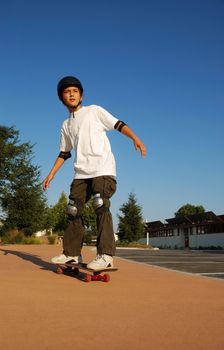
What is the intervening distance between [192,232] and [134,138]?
154ft

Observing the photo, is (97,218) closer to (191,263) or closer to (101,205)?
(101,205)

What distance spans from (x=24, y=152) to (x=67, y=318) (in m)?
21.6

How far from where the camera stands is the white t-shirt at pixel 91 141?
398 cm

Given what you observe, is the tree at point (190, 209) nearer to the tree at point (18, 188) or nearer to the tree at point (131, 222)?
the tree at point (131, 222)

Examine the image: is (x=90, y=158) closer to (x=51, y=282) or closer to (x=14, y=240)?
(x=51, y=282)

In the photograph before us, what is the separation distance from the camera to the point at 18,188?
22.2 metres

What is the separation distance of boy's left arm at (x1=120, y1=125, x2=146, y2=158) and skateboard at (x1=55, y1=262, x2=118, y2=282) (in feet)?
4.05

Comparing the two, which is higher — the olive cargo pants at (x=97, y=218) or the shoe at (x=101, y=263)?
the olive cargo pants at (x=97, y=218)

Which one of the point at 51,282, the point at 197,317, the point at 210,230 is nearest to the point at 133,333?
the point at 197,317

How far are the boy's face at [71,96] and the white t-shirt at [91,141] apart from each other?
120mm

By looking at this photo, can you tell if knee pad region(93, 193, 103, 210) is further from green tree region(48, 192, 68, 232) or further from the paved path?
green tree region(48, 192, 68, 232)

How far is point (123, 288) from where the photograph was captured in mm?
3076

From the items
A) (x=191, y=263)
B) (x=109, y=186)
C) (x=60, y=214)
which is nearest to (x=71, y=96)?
(x=109, y=186)

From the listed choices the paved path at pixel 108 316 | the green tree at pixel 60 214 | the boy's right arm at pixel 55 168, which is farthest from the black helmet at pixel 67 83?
the green tree at pixel 60 214
